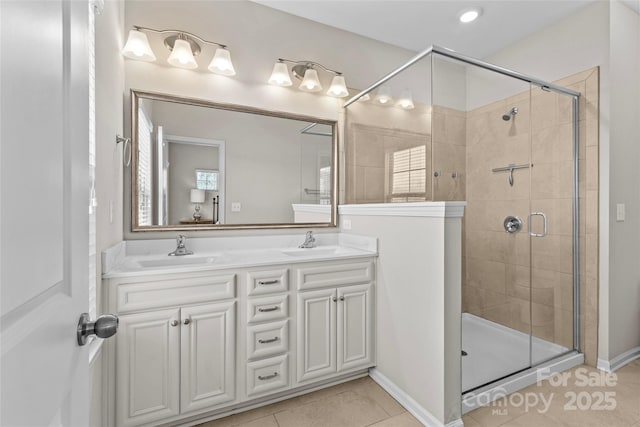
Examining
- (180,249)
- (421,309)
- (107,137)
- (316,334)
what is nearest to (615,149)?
(421,309)

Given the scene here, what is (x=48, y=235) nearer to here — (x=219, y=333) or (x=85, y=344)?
(x=85, y=344)

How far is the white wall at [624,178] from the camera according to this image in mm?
2199

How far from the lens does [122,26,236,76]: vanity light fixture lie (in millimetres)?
1885

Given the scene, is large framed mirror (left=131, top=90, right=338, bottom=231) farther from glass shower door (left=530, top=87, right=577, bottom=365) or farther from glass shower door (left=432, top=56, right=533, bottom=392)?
glass shower door (left=530, top=87, right=577, bottom=365)

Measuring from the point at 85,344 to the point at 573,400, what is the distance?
2565mm

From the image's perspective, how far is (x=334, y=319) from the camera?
1972 mm

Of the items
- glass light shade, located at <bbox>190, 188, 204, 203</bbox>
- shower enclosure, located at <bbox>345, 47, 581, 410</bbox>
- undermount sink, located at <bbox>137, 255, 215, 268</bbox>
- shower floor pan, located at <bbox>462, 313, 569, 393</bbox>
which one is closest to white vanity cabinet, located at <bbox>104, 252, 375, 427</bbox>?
undermount sink, located at <bbox>137, 255, 215, 268</bbox>

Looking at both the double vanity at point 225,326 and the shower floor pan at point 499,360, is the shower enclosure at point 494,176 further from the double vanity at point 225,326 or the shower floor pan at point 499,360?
the double vanity at point 225,326

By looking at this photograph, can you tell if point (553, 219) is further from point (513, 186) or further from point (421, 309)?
point (421, 309)

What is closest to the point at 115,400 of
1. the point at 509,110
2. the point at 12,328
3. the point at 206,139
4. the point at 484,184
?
the point at 12,328


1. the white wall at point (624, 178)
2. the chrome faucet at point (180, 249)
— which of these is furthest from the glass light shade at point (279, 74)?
the white wall at point (624, 178)

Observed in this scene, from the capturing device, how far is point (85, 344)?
65 centimetres

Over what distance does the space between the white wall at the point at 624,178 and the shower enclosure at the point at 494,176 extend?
0.21 metres

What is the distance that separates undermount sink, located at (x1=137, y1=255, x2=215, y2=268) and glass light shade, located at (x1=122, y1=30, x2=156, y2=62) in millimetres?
1294
